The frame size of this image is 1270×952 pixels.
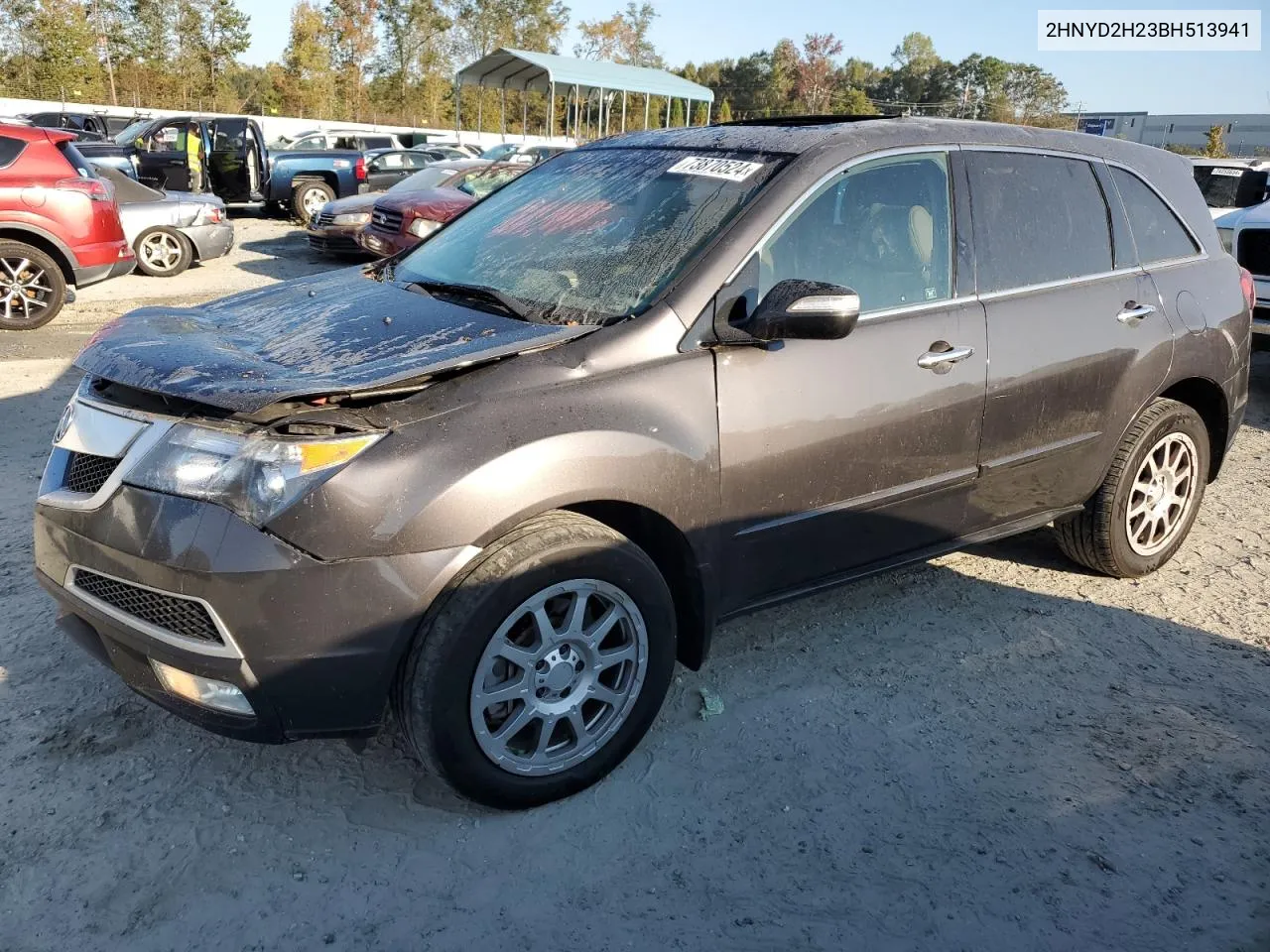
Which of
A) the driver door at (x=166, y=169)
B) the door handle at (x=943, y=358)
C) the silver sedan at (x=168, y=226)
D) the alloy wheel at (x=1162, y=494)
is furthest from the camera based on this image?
the driver door at (x=166, y=169)

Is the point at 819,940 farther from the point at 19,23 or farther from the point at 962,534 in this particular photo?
the point at 19,23

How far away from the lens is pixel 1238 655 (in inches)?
147

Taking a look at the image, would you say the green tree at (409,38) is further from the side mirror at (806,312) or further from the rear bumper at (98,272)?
the side mirror at (806,312)

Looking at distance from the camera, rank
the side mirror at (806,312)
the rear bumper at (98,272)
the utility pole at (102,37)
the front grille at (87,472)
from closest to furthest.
A: the front grille at (87,472) → the side mirror at (806,312) → the rear bumper at (98,272) → the utility pole at (102,37)

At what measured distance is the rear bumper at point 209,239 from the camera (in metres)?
11.7

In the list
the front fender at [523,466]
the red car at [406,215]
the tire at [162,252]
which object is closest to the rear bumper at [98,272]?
the tire at [162,252]

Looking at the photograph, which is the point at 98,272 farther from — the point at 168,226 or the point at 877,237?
the point at 877,237

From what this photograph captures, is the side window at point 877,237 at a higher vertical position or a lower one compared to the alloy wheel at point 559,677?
higher

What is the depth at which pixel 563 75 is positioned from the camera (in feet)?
90.0

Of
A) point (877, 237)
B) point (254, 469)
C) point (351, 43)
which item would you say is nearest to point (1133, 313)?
point (877, 237)

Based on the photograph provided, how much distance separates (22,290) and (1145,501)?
904 centimetres

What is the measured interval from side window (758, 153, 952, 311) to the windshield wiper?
2.40 feet

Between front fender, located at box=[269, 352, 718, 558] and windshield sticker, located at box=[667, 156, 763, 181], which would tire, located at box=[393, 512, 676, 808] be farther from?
windshield sticker, located at box=[667, 156, 763, 181]

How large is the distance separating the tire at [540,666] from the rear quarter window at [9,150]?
8.37 m
